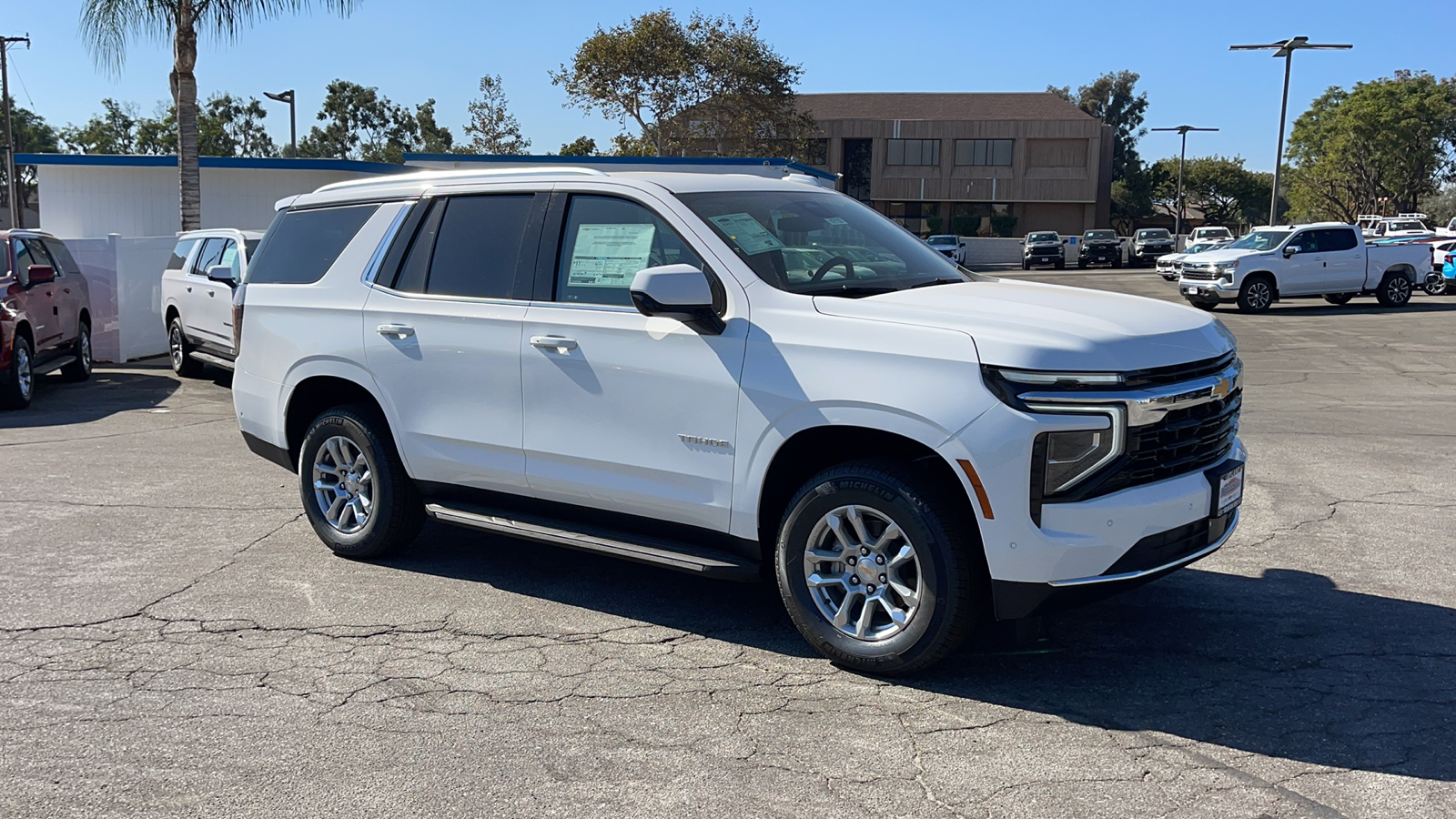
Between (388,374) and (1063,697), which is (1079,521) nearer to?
(1063,697)

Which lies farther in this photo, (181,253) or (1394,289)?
(1394,289)

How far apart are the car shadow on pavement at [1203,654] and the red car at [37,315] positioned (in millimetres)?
8072

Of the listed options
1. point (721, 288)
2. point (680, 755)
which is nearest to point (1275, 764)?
point (680, 755)

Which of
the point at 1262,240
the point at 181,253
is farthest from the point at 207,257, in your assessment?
the point at 1262,240

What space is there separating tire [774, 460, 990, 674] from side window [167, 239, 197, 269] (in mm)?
12918

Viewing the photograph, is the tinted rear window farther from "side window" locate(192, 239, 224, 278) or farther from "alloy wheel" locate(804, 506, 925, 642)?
"side window" locate(192, 239, 224, 278)

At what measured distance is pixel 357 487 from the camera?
6445 mm

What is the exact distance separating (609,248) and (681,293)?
82 cm

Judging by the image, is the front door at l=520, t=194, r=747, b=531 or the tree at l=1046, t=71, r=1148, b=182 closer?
the front door at l=520, t=194, r=747, b=531

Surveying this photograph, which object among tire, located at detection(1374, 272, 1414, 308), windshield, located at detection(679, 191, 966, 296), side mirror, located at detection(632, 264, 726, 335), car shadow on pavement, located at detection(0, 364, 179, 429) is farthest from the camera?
tire, located at detection(1374, 272, 1414, 308)

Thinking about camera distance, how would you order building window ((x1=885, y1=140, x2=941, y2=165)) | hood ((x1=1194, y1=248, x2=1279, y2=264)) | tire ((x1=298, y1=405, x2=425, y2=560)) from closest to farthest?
1. tire ((x1=298, y1=405, x2=425, y2=560))
2. hood ((x1=1194, y1=248, x2=1279, y2=264))
3. building window ((x1=885, y1=140, x2=941, y2=165))

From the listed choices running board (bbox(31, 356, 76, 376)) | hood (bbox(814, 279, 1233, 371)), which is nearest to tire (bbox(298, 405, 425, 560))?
hood (bbox(814, 279, 1233, 371))

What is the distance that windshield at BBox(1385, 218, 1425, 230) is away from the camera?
4276cm

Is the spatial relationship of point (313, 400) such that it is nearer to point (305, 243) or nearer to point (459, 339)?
point (305, 243)
